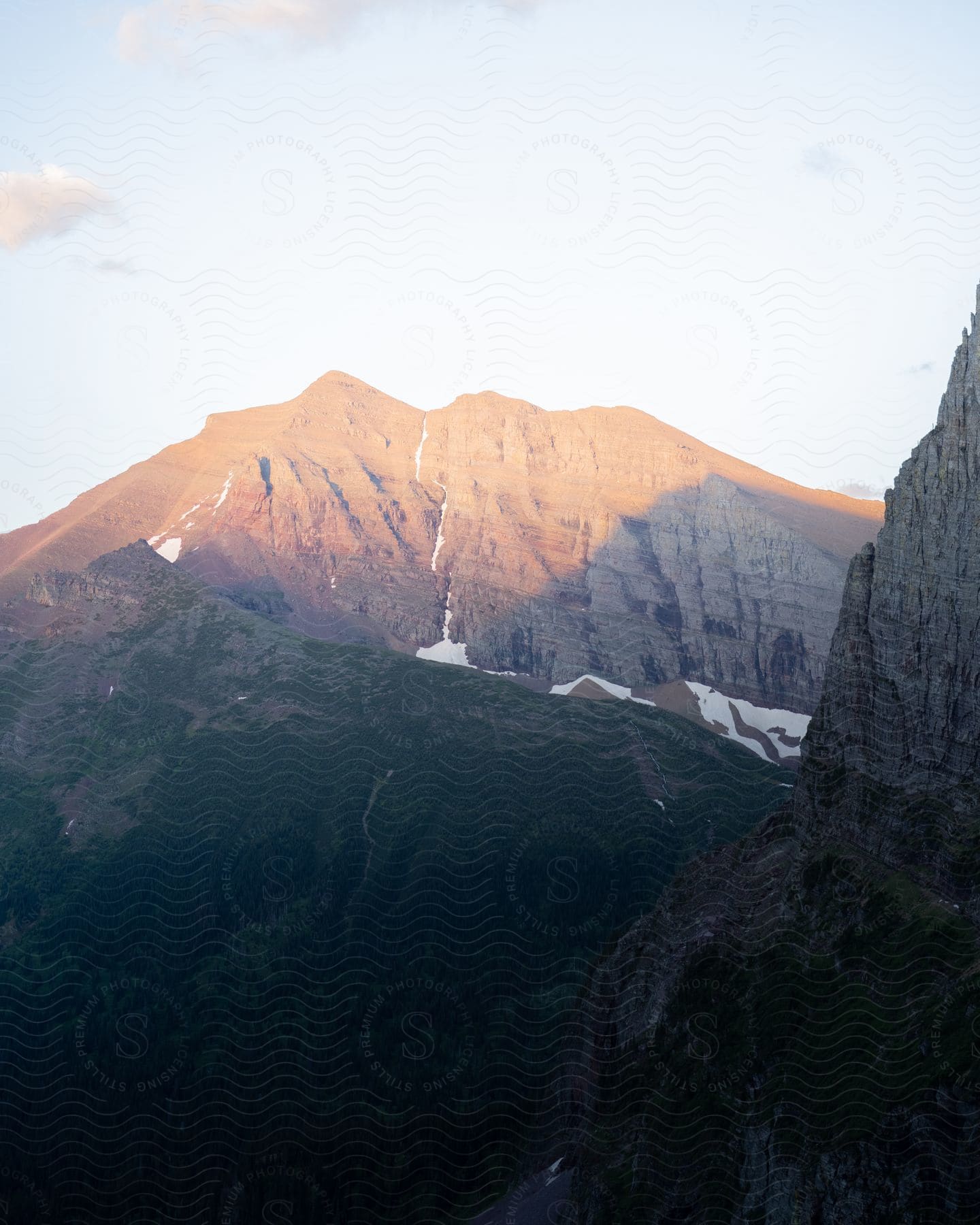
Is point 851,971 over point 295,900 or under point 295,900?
over

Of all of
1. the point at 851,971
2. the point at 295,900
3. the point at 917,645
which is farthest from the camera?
the point at 295,900

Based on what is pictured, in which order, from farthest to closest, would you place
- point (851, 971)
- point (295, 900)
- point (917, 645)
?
1. point (295, 900)
2. point (917, 645)
3. point (851, 971)

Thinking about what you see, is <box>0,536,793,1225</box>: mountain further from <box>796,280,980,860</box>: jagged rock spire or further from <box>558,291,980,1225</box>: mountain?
<box>796,280,980,860</box>: jagged rock spire

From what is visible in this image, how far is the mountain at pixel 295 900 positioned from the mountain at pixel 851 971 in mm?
20511

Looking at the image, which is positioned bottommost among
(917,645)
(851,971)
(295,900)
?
(295,900)

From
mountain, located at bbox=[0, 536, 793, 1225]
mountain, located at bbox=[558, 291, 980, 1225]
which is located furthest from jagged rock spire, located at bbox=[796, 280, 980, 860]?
mountain, located at bbox=[0, 536, 793, 1225]

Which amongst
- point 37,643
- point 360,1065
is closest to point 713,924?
point 360,1065

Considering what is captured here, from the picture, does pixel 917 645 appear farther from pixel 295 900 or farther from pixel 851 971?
pixel 295 900

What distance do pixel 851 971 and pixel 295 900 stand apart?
8269cm

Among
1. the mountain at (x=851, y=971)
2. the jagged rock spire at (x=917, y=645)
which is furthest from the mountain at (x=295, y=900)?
the jagged rock spire at (x=917, y=645)

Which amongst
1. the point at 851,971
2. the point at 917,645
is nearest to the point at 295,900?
the point at 851,971

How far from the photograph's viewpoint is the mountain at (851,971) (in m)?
57.7

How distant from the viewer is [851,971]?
221 ft

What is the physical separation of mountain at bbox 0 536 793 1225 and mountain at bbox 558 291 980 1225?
67.3ft
